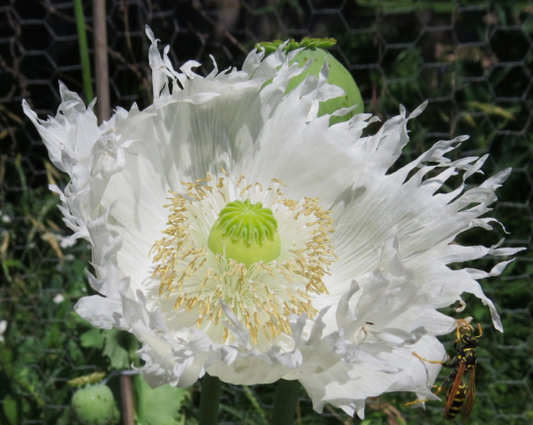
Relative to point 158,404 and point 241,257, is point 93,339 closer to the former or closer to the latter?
point 158,404

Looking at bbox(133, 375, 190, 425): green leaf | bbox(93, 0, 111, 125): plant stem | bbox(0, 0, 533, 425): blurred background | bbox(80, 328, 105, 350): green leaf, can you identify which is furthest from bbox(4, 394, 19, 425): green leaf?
bbox(93, 0, 111, 125): plant stem

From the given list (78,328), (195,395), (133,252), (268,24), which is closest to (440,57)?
(268,24)

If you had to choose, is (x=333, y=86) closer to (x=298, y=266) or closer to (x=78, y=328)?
(x=298, y=266)

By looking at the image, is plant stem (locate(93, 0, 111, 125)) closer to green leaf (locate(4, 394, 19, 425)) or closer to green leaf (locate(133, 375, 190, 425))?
green leaf (locate(133, 375, 190, 425))

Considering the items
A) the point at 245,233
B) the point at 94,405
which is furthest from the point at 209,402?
the point at 94,405

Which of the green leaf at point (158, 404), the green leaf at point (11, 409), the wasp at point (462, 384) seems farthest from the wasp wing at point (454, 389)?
the green leaf at point (11, 409)
